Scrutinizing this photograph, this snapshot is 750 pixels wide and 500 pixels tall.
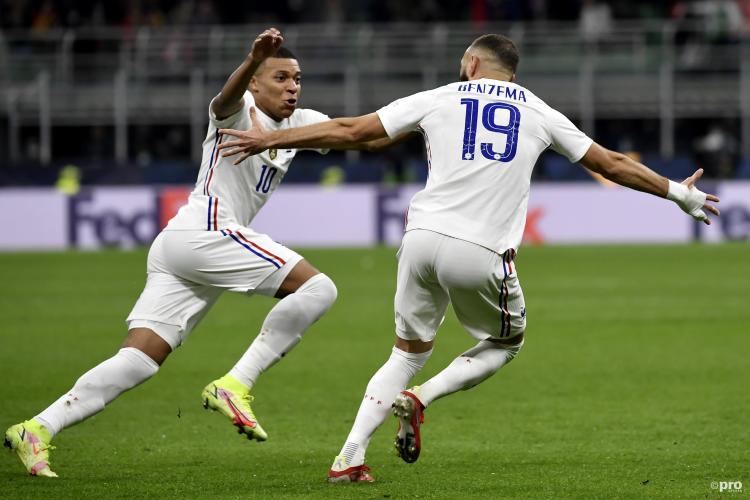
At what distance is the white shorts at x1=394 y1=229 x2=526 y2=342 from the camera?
608 centimetres

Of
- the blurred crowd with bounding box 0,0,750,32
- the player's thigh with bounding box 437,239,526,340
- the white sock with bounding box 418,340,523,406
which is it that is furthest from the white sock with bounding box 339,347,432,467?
the blurred crowd with bounding box 0,0,750,32

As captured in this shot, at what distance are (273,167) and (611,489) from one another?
2.57m

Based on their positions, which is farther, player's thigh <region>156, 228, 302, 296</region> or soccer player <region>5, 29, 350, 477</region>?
player's thigh <region>156, 228, 302, 296</region>

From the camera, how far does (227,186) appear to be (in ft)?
23.2

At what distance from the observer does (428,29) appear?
28.5m

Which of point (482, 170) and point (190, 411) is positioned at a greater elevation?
point (482, 170)

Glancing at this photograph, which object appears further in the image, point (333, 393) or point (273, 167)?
point (333, 393)

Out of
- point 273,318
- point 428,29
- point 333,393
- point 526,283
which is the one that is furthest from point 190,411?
point 428,29

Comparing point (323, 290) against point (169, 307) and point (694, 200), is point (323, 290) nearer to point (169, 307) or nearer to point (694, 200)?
point (169, 307)

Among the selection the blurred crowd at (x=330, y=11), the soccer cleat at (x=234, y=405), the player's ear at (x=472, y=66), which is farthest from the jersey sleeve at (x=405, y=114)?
the blurred crowd at (x=330, y=11)

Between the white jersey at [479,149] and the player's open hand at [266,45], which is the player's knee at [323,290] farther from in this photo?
the player's open hand at [266,45]

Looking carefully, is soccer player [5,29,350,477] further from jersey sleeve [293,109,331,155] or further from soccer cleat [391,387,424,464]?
soccer cleat [391,387,424,464]

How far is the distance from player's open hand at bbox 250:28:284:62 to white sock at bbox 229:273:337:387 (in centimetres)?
135

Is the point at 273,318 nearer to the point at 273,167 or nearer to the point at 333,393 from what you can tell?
the point at 273,167
